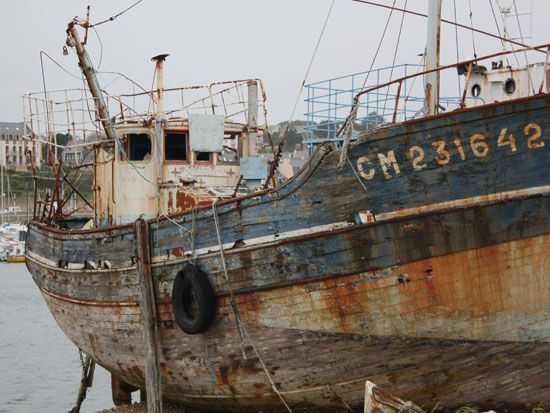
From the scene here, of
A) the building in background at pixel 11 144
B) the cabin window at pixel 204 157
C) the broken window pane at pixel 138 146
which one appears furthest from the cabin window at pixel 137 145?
the building in background at pixel 11 144

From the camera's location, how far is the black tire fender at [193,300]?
34.4ft

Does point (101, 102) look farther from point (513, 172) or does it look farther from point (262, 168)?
point (513, 172)

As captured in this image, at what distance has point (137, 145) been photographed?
1360cm

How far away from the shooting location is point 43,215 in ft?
53.6

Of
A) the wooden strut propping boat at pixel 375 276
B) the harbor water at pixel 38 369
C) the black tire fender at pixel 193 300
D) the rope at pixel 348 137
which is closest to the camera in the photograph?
the wooden strut propping boat at pixel 375 276

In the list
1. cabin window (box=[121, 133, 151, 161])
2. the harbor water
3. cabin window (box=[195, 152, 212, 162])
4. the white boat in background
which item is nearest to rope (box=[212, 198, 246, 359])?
cabin window (box=[195, 152, 212, 162])

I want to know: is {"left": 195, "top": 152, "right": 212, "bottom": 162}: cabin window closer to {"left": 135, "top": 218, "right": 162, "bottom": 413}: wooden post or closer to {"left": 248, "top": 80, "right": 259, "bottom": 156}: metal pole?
{"left": 248, "top": 80, "right": 259, "bottom": 156}: metal pole

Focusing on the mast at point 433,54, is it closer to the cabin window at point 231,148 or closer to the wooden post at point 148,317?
the wooden post at point 148,317

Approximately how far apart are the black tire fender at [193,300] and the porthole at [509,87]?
5.48 metres

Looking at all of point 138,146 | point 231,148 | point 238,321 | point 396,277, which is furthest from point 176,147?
point 396,277

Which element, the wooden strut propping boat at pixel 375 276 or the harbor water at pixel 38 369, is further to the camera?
the harbor water at pixel 38 369

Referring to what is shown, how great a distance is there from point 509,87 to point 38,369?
1624 cm

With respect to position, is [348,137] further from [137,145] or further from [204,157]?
[137,145]

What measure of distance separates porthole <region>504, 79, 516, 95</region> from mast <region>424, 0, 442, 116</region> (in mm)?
2857
